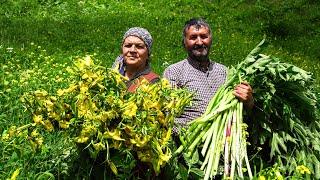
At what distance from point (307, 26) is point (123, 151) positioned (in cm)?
1354

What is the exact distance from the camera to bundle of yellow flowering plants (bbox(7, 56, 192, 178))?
292cm

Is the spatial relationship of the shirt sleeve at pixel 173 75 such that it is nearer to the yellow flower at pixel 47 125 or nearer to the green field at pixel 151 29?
the yellow flower at pixel 47 125

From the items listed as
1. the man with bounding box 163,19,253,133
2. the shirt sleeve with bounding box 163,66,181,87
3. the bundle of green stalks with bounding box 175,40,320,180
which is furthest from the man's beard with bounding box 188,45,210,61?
the bundle of green stalks with bounding box 175,40,320,180

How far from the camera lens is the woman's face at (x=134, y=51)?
4.48 meters

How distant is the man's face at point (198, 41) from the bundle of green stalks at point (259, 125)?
2.55 feet

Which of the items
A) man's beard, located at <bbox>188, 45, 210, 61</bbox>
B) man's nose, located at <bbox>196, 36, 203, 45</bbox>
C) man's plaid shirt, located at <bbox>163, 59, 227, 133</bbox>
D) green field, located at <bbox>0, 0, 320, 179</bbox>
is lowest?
green field, located at <bbox>0, 0, 320, 179</bbox>

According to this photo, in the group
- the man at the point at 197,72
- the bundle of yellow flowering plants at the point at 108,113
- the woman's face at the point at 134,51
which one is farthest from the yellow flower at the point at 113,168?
the man at the point at 197,72

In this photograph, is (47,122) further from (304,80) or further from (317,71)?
(317,71)

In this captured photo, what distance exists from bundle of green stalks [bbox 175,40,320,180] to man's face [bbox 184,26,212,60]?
2.55ft

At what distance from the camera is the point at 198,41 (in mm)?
4801

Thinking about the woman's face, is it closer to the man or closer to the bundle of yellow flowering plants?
the man

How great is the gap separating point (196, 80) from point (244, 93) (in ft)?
3.61

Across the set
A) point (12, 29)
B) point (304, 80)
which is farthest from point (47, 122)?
point (12, 29)

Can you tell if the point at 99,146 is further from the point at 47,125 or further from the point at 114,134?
the point at 47,125
